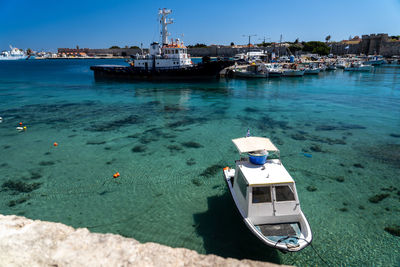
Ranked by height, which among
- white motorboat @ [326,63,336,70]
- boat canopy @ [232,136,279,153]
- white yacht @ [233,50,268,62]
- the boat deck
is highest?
white yacht @ [233,50,268,62]

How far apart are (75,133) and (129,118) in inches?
239

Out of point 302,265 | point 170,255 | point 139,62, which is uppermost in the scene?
point 139,62

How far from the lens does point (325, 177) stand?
12.5 metres

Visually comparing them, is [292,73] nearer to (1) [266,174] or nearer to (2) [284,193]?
(1) [266,174]

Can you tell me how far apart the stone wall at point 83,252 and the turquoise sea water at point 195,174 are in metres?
2.78

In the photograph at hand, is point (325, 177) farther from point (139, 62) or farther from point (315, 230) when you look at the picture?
point (139, 62)

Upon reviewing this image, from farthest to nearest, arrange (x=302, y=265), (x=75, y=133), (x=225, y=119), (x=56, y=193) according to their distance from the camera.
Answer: (x=225, y=119), (x=75, y=133), (x=56, y=193), (x=302, y=265)

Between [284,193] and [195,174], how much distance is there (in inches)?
242

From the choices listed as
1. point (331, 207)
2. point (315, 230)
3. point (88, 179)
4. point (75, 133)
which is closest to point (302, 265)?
point (315, 230)

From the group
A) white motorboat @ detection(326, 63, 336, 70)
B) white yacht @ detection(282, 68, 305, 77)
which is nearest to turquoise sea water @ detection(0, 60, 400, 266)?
white yacht @ detection(282, 68, 305, 77)

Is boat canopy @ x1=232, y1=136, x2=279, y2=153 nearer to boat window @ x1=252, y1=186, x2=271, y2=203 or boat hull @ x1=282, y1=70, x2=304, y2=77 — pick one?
boat window @ x1=252, y1=186, x2=271, y2=203

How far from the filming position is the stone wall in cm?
515

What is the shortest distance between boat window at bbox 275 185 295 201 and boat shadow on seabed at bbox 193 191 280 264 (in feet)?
5.98

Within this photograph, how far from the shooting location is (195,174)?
12914 millimetres
